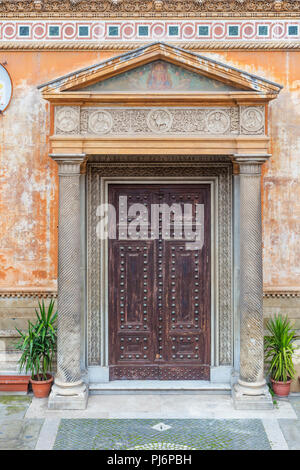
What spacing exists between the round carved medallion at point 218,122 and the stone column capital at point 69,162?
1.74 m

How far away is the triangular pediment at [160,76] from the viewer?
665 cm

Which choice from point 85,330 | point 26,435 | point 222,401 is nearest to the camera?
point 26,435

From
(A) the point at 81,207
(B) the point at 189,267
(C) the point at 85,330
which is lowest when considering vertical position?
(C) the point at 85,330

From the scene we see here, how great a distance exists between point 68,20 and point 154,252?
12.3ft

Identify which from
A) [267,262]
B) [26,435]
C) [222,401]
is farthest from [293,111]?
[26,435]

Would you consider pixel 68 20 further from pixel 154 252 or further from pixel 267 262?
pixel 267 262

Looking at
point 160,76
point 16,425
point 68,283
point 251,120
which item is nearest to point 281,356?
point 68,283

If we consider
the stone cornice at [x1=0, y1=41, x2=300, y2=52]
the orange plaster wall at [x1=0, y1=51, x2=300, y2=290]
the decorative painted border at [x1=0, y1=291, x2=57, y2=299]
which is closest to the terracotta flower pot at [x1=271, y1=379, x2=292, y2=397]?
the orange plaster wall at [x1=0, y1=51, x2=300, y2=290]

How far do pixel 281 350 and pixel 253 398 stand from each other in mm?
842

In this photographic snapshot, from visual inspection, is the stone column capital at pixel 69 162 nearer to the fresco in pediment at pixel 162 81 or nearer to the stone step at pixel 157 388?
the fresco in pediment at pixel 162 81

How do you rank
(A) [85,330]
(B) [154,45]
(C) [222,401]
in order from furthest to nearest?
(A) [85,330] → (C) [222,401] → (B) [154,45]

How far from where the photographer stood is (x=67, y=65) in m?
7.80

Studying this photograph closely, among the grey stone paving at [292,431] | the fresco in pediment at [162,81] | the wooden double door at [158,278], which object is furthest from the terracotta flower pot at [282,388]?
the fresco in pediment at [162,81]

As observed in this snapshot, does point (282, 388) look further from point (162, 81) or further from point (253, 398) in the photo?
point (162, 81)
